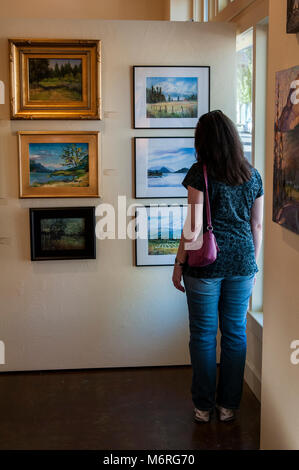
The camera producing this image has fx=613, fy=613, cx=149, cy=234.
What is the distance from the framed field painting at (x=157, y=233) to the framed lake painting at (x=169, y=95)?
0.53 meters

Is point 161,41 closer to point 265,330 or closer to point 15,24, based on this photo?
point 15,24

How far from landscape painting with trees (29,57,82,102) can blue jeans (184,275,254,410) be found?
56.9 inches

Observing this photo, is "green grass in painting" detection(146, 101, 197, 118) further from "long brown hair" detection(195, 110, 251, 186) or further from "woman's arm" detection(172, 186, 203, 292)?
"woman's arm" detection(172, 186, 203, 292)

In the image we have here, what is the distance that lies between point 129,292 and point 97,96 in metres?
1.26

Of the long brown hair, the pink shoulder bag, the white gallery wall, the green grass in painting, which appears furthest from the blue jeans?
the green grass in painting

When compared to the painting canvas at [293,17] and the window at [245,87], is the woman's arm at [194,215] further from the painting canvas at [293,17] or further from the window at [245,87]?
the painting canvas at [293,17]

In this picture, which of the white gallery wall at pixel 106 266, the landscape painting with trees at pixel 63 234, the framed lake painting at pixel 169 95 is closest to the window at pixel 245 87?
the white gallery wall at pixel 106 266

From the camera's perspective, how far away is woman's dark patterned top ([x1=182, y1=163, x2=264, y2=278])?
3010 mm

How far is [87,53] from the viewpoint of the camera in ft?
12.3

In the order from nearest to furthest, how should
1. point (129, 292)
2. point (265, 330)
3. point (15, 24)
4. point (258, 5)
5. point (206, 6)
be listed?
point (265, 330)
point (258, 5)
point (15, 24)
point (129, 292)
point (206, 6)

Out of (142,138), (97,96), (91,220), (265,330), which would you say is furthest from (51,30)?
Result: (265,330)

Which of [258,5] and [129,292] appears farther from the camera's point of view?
[129,292]

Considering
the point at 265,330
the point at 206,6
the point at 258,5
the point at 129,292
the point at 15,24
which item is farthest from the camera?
the point at 206,6

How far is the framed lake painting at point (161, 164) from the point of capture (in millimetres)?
3857
